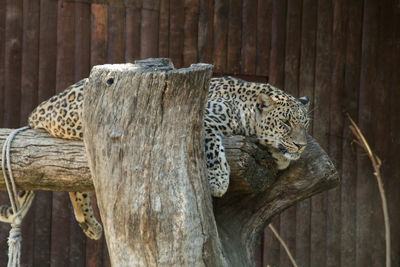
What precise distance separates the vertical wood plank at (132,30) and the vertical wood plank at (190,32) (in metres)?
0.59

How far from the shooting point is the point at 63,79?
7453 millimetres

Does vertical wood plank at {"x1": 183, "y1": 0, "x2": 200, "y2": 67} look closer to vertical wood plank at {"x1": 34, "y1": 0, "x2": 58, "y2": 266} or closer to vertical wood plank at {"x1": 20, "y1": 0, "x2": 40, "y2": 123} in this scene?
vertical wood plank at {"x1": 34, "y1": 0, "x2": 58, "y2": 266}

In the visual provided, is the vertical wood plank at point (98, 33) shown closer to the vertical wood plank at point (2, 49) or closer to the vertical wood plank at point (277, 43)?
the vertical wood plank at point (2, 49)

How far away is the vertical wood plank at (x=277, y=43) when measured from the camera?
8.49 m

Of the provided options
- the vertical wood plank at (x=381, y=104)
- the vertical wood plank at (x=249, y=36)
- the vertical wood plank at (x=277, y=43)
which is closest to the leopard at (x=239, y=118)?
the vertical wood plank at (x=249, y=36)

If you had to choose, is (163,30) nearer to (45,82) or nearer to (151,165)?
(45,82)

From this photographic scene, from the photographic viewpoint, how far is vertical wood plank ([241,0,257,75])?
27.3 feet

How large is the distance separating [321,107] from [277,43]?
1030 mm

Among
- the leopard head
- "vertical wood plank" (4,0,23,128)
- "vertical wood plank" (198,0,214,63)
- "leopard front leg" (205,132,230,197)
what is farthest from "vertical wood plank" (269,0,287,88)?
"leopard front leg" (205,132,230,197)

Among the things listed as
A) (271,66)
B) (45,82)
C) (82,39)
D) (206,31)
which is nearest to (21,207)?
(45,82)

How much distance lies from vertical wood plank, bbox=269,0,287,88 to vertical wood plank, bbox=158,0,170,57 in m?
1.42

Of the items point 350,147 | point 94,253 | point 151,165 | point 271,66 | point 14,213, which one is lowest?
point 94,253

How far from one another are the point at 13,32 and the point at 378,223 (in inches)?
210

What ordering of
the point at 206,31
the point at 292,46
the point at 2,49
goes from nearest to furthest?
the point at 2,49
the point at 206,31
the point at 292,46
